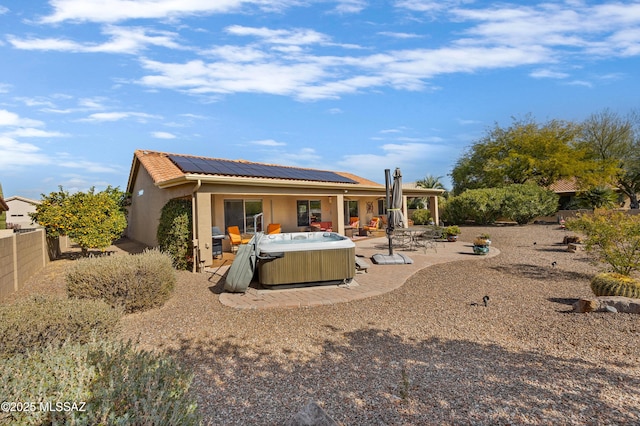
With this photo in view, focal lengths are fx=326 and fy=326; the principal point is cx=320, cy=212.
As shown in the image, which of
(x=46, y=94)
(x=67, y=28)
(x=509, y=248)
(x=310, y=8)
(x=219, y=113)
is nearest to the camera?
(x=67, y=28)

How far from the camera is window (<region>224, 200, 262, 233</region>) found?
45.4ft

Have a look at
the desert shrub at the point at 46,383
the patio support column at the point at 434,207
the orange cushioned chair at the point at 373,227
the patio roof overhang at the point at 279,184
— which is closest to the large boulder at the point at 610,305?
the desert shrub at the point at 46,383

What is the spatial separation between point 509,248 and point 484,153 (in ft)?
71.4

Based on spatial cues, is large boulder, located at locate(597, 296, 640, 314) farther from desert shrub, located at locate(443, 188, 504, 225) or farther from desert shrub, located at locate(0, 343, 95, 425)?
desert shrub, located at locate(443, 188, 504, 225)

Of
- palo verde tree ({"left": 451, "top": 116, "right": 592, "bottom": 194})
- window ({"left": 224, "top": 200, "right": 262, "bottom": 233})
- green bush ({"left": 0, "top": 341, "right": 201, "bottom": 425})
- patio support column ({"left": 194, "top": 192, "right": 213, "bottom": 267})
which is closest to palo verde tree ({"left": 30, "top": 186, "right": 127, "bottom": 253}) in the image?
window ({"left": 224, "top": 200, "right": 262, "bottom": 233})

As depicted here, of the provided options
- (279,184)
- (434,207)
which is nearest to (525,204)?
(434,207)

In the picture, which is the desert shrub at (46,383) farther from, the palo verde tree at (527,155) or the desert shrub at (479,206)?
the palo verde tree at (527,155)

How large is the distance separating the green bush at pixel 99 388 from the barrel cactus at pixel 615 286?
7494 mm

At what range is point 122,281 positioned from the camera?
5.99m

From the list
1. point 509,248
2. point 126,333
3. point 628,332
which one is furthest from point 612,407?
point 509,248

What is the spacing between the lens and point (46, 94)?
10445 mm

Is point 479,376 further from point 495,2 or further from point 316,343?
point 495,2

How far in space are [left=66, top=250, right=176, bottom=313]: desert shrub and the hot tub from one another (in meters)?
2.21

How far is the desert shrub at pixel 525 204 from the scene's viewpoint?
22.0m
